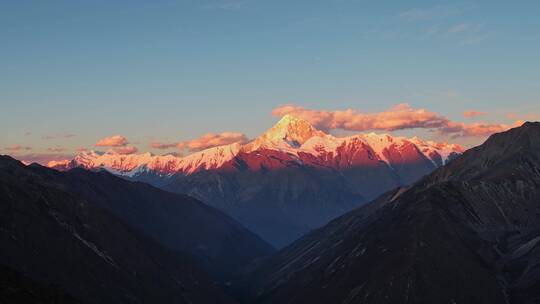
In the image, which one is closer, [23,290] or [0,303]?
[0,303]

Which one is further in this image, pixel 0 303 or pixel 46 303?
pixel 46 303
